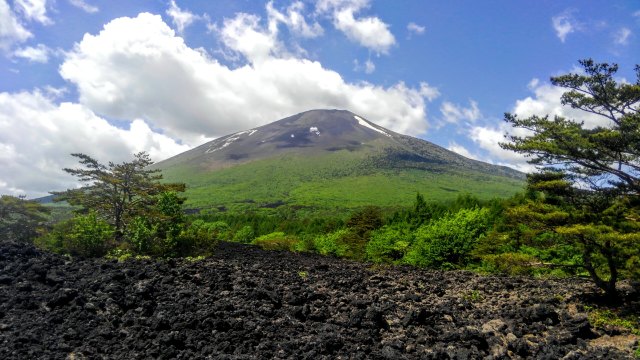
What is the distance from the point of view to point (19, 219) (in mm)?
40000

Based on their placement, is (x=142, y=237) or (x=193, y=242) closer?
(x=142, y=237)

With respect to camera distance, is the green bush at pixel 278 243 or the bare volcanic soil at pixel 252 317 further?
the green bush at pixel 278 243

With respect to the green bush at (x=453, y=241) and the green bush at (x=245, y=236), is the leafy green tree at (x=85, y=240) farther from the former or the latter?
the green bush at (x=245, y=236)

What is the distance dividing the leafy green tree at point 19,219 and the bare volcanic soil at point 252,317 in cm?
2595

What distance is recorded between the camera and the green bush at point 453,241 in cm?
2876

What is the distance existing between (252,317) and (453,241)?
2086cm

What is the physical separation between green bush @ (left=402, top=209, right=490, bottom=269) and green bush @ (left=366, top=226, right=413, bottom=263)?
336 cm

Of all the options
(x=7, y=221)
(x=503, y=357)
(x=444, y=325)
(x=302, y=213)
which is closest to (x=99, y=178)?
(x=7, y=221)

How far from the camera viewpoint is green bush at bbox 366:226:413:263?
33.5 metres

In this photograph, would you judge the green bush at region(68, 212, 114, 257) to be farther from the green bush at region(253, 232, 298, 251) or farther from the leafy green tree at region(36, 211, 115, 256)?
the green bush at region(253, 232, 298, 251)

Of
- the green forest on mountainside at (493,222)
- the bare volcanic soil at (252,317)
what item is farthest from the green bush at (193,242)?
the bare volcanic soil at (252,317)

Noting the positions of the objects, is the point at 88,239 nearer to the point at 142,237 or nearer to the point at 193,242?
the point at 142,237

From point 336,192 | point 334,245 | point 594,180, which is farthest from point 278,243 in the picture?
point 336,192

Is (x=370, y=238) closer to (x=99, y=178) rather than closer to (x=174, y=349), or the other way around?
(x=99, y=178)
